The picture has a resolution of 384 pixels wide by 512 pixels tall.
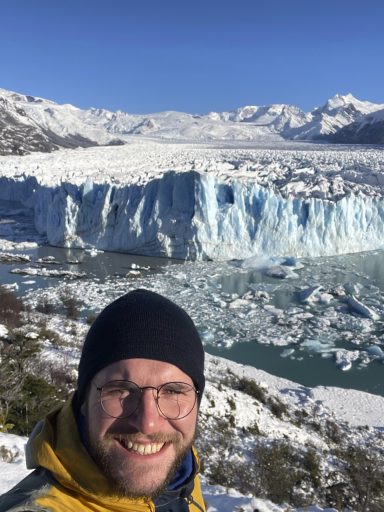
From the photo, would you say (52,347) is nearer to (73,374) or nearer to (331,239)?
(73,374)

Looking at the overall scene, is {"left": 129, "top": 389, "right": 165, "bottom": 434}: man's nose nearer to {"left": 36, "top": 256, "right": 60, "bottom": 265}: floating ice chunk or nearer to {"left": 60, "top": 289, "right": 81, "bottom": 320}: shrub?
{"left": 60, "top": 289, "right": 81, "bottom": 320}: shrub

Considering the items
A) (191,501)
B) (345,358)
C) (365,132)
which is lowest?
(345,358)

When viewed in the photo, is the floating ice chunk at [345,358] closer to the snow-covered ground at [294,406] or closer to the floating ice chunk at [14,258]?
the snow-covered ground at [294,406]

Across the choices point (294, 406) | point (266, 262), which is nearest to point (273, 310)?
point (294, 406)

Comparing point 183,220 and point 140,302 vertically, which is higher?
point 140,302

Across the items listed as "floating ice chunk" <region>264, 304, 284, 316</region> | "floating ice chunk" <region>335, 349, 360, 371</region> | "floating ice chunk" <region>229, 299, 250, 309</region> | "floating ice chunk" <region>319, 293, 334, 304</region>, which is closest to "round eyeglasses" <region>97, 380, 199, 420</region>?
"floating ice chunk" <region>335, 349, 360, 371</region>

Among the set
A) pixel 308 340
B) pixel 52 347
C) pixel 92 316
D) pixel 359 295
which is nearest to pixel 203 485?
pixel 52 347

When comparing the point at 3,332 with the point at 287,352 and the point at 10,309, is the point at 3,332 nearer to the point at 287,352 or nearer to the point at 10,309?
the point at 10,309
